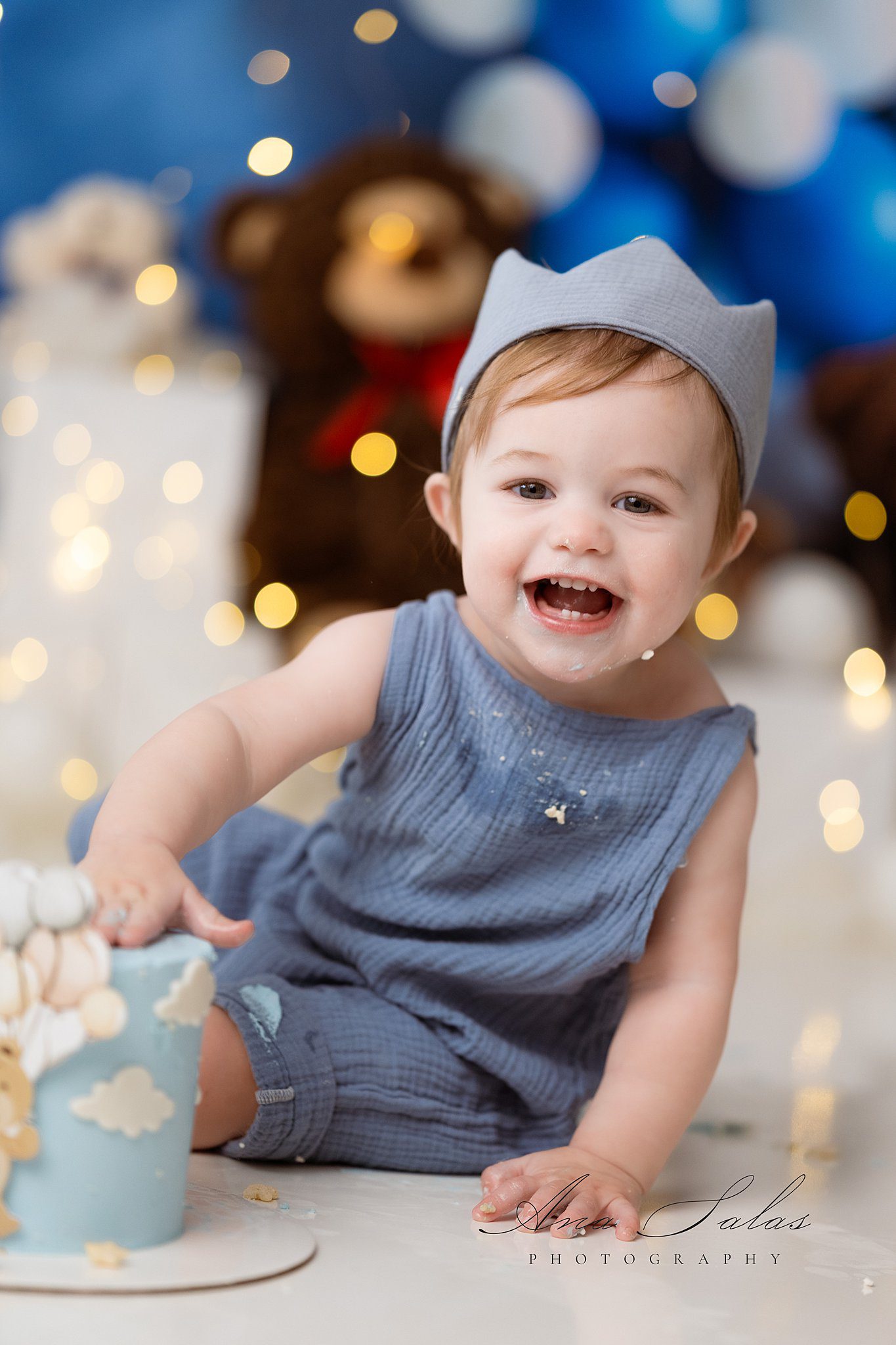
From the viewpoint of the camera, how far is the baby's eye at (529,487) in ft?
2.93

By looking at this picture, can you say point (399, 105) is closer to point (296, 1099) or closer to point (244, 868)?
point (244, 868)

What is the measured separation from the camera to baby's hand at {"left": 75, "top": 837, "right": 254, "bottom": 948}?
27.0 inches

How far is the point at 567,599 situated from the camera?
913mm

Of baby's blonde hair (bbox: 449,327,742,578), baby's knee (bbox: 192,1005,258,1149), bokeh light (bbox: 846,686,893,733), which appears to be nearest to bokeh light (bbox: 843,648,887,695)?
bokeh light (bbox: 846,686,893,733)

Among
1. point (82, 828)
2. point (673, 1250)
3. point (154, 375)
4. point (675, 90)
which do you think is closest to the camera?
point (673, 1250)

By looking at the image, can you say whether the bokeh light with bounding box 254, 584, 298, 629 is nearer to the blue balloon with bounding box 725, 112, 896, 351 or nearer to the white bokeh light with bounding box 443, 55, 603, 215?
the white bokeh light with bounding box 443, 55, 603, 215

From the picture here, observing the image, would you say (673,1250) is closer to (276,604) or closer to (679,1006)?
(679,1006)

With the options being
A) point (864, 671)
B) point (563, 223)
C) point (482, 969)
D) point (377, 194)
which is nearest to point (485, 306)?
point (482, 969)

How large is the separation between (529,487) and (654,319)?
130 millimetres

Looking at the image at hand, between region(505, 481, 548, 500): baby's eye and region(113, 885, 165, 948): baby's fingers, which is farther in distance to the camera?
region(505, 481, 548, 500): baby's eye

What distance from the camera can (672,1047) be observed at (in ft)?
3.08

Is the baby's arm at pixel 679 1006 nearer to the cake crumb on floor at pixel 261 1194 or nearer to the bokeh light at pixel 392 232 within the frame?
the cake crumb on floor at pixel 261 1194

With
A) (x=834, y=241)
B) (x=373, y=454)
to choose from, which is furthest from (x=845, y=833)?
(x=834, y=241)

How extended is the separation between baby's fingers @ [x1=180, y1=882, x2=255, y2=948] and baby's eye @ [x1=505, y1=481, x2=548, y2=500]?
0.33 m
